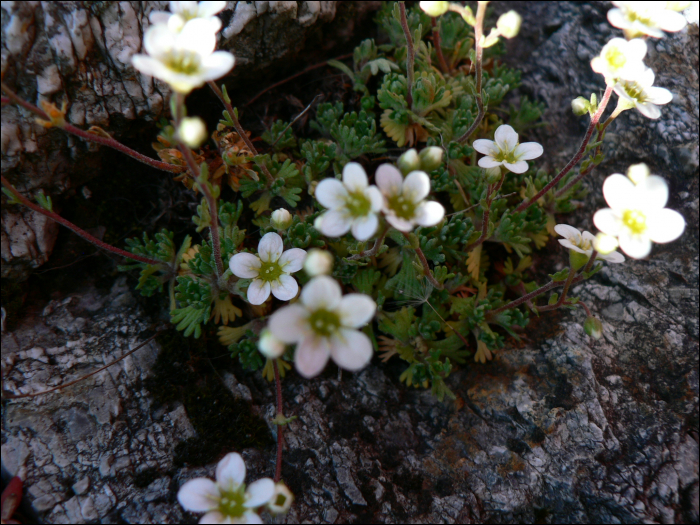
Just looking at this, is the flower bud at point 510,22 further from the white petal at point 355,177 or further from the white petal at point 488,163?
the white petal at point 355,177

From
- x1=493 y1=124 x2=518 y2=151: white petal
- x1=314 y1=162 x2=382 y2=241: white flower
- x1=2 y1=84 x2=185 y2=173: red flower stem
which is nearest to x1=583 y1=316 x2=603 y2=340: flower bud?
x1=493 y1=124 x2=518 y2=151: white petal

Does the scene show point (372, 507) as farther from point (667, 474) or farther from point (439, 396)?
point (667, 474)

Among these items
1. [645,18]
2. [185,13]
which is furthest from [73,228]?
[645,18]

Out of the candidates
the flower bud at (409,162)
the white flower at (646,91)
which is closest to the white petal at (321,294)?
the flower bud at (409,162)

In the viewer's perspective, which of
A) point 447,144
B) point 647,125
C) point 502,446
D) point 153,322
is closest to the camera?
point 502,446

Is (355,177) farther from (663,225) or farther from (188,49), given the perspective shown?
(663,225)

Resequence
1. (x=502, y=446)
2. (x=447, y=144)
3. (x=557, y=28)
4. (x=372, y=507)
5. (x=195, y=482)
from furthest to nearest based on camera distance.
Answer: (x=557, y=28)
(x=447, y=144)
(x=502, y=446)
(x=372, y=507)
(x=195, y=482)

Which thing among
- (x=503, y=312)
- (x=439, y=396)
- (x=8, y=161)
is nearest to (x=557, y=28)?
(x=503, y=312)
